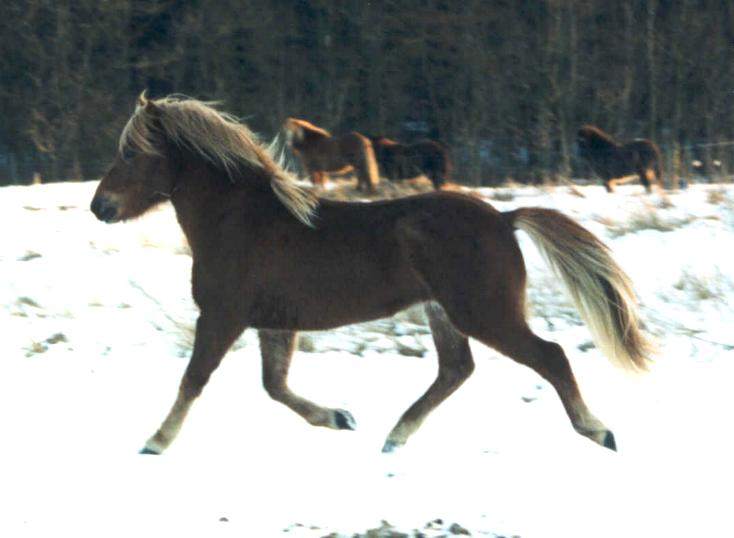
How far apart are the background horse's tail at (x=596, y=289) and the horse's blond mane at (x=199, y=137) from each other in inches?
53.9

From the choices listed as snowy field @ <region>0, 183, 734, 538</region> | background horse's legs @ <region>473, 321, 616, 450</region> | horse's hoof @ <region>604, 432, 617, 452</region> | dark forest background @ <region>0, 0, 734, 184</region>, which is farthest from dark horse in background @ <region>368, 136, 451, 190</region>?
horse's hoof @ <region>604, 432, 617, 452</region>

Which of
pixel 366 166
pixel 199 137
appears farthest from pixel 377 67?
pixel 199 137

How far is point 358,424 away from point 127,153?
1842 mm

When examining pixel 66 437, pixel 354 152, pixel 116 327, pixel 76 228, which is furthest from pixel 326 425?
pixel 354 152

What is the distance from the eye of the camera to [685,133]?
2725 cm

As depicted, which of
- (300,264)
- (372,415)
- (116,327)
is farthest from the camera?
(116,327)

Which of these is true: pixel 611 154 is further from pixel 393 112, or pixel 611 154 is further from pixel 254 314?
pixel 393 112

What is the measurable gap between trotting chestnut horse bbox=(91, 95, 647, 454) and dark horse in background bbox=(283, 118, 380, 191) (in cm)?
888

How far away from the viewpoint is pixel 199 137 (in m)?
6.78

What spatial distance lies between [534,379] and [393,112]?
69.2 feet

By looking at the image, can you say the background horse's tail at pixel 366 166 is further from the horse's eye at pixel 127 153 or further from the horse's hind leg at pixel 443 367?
the horse's hind leg at pixel 443 367

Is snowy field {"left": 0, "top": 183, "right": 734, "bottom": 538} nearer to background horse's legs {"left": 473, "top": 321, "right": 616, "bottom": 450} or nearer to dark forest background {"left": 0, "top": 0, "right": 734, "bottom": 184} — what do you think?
background horse's legs {"left": 473, "top": 321, "right": 616, "bottom": 450}

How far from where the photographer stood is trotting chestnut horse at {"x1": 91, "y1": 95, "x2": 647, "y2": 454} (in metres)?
6.04

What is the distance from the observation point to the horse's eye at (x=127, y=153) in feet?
22.3
